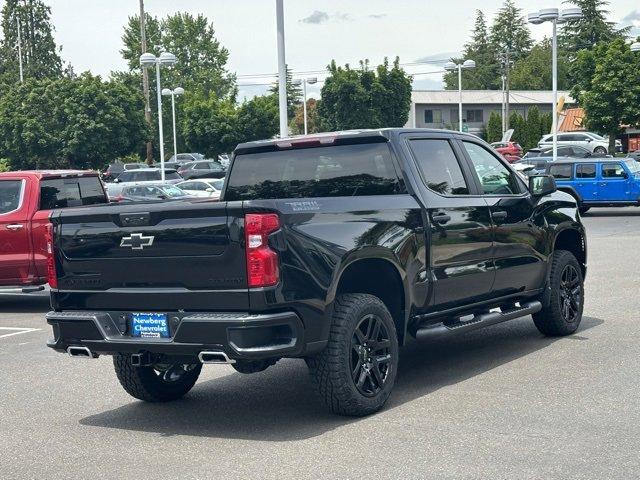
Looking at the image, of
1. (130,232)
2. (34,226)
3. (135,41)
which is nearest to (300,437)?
(130,232)

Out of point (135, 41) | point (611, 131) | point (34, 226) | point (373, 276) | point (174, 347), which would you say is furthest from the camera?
point (135, 41)

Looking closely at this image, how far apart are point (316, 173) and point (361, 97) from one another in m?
59.8

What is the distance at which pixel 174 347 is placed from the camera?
6.84 m

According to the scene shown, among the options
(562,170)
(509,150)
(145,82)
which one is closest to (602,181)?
(562,170)

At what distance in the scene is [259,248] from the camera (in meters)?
6.64

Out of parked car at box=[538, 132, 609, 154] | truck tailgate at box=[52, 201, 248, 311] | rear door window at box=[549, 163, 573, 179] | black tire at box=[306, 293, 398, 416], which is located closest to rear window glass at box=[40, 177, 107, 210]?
truck tailgate at box=[52, 201, 248, 311]

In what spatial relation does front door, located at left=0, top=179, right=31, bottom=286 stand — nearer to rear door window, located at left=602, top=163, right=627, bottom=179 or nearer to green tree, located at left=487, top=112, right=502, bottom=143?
rear door window, located at left=602, top=163, right=627, bottom=179

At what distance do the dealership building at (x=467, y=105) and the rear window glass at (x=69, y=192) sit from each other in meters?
81.8

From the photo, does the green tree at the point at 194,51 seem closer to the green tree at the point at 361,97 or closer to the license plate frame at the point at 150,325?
the green tree at the point at 361,97

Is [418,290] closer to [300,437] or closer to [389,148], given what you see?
[389,148]

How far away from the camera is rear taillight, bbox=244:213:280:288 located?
663cm

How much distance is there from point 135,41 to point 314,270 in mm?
114424

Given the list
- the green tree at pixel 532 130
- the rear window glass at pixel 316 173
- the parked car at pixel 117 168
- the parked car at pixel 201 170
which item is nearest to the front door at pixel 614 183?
the rear window glass at pixel 316 173

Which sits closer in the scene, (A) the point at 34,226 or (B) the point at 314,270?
(B) the point at 314,270
